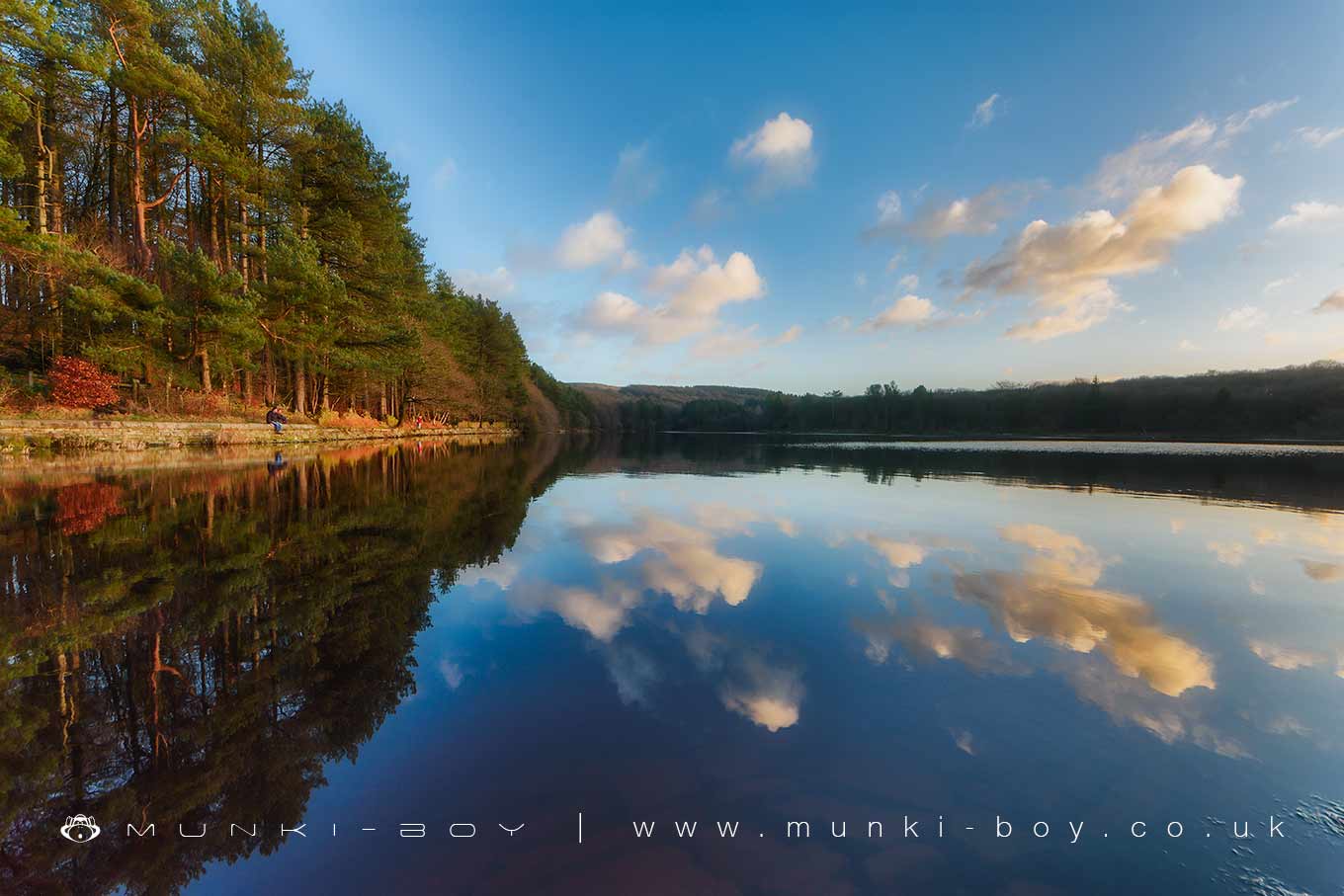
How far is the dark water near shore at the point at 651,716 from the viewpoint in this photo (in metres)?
2.21

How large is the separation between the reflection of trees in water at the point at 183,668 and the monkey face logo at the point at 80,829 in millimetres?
30

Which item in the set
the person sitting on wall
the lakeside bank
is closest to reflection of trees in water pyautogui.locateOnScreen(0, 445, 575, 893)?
the lakeside bank

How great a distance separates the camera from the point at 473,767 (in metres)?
2.77

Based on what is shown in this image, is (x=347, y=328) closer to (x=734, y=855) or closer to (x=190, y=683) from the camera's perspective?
(x=190, y=683)

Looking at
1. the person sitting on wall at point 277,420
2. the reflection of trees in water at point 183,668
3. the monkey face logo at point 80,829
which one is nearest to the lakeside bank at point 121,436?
the person sitting on wall at point 277,420

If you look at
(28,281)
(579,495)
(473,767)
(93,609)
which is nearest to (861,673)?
(473,767)

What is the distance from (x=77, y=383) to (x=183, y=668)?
21552mm

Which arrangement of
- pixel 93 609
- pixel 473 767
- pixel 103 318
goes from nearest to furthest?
pixel 473 767, pixel 93 609, pixel 103 318

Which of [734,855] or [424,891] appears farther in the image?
[734,855]

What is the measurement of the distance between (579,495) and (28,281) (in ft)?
78.3

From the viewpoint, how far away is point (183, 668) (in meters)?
3.59

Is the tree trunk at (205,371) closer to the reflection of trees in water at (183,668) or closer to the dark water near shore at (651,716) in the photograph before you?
the reflection of trees in water at (183,668)

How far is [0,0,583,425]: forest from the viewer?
17.0m

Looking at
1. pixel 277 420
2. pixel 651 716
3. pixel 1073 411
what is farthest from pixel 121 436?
pixel 1073 411
